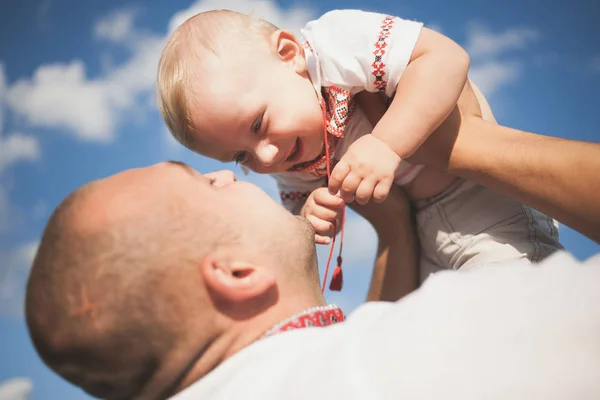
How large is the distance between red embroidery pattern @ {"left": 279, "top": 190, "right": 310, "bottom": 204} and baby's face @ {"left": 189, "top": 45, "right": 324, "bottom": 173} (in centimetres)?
37

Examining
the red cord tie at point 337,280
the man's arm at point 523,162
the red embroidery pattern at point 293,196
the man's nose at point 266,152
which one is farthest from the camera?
the red embroidery pattern at point 293,196

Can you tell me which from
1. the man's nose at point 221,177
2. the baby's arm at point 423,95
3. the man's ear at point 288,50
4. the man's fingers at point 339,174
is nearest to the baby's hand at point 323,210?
the man's fingers at point 339,174

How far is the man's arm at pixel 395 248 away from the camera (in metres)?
1.96

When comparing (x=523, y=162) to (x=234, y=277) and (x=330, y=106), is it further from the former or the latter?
(x=234, y=277)

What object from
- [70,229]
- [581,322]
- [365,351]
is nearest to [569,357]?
[581,322]

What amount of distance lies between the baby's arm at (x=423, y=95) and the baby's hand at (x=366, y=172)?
0.19 feet

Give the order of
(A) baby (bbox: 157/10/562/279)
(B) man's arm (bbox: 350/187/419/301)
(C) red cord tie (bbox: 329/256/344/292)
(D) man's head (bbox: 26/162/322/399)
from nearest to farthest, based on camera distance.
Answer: (D) man's head (bbox: 26/162/322/399), (A) baby (bbox: 157/10/562/279), (C) red cord tie (bbox: 329/256/344/292), (B) man's arm (bbox: 350/187/419/301)

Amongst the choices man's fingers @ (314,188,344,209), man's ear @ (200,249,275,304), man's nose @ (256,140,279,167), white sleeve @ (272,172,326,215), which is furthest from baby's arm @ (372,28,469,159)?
man's ear @ (200,249,275,304)

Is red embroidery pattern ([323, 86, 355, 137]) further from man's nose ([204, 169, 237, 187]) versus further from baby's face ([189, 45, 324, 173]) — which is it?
man's nose ([204, 169, 237, 187])

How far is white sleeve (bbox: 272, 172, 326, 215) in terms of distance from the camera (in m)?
1.96

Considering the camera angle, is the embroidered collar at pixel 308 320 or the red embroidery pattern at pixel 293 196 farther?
the red embroidery pattern at pixel 293 196

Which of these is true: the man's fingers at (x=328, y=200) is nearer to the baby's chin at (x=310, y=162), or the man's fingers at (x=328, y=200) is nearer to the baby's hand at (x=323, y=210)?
the baby's hand at (x=323, y=210)

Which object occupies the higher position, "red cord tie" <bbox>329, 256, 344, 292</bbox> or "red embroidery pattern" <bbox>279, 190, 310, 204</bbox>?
"red embroidery pattern" <bbox>279, 190, 310, 204</bbox>

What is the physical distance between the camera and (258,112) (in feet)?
Answer: 5.33
